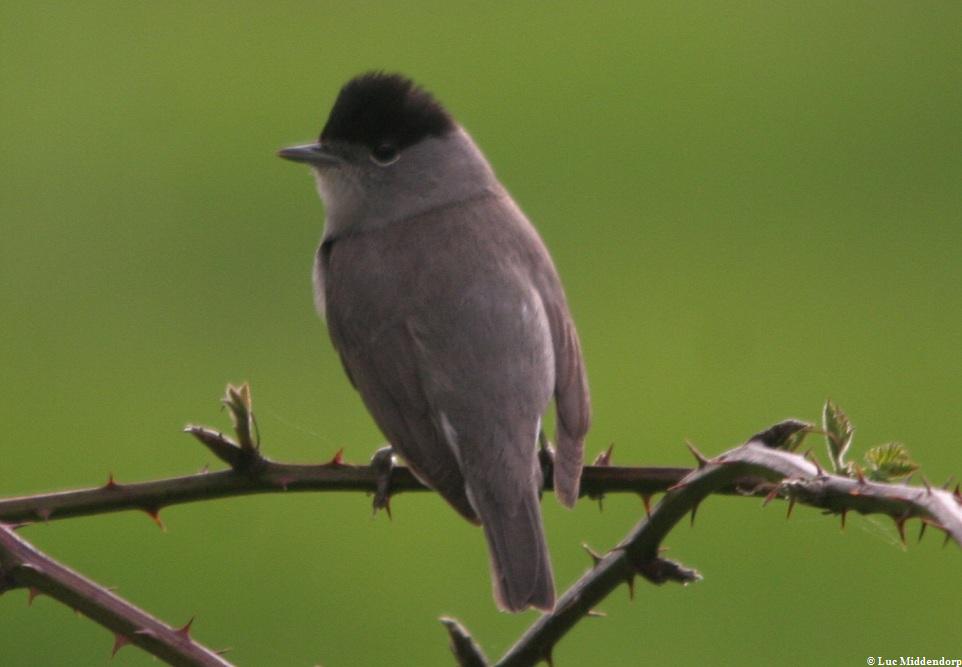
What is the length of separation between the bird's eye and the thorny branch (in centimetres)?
217

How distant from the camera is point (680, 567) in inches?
75.8

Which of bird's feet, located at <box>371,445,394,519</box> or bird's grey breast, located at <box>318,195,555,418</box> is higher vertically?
bird's grey breast, located at <box>318,195,555,418</box>

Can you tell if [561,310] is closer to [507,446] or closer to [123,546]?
[507,446]

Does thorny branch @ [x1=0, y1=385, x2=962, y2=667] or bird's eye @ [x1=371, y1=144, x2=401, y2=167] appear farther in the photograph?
bird's eye @ [x1=371, y1=144, x2=401, y2=167]

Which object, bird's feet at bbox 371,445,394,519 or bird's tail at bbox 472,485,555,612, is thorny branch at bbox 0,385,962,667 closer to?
bird's feet at bbox 371,445,394,519

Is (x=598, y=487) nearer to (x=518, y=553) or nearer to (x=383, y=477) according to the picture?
(x=383, y=477)

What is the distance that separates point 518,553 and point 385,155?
5.93 feet

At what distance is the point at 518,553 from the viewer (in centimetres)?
293

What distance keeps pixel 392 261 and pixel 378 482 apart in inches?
51.7

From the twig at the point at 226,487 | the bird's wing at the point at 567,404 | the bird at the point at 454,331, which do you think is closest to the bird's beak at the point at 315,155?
the bird at the point at 454,331

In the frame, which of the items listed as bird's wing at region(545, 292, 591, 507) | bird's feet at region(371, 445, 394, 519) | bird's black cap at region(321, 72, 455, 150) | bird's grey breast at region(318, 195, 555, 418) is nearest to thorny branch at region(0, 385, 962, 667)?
bird's feet at region(371, 445, 394, 519)

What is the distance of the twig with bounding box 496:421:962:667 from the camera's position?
61.9 inches

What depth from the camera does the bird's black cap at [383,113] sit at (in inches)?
165

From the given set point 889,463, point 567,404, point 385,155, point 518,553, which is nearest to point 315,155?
point 385,155
